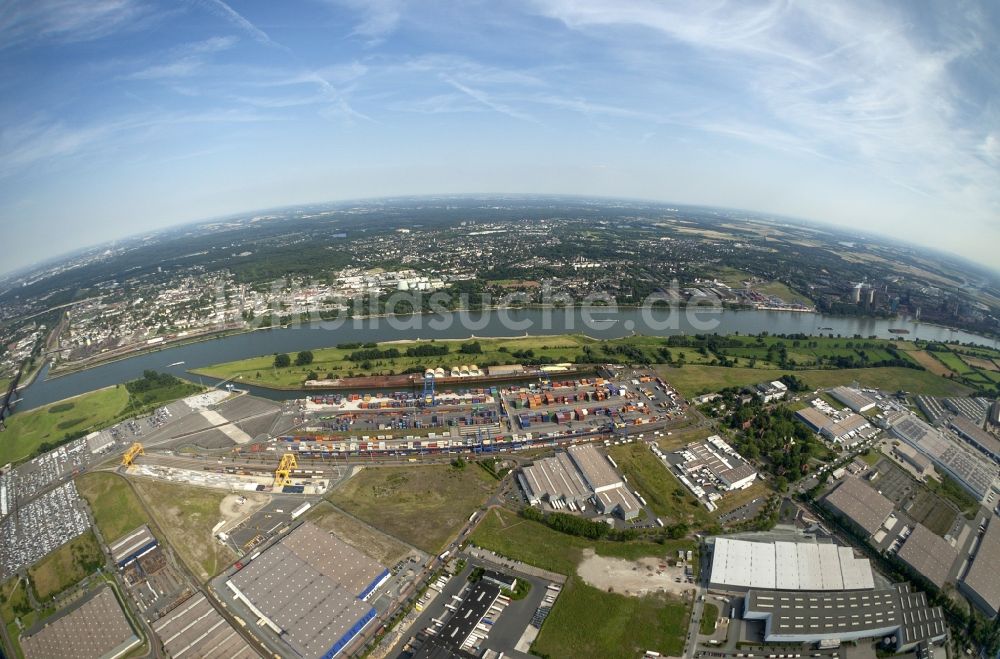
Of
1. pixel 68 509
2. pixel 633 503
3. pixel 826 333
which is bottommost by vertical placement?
pixel 68 509

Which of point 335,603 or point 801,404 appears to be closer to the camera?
point 335,603

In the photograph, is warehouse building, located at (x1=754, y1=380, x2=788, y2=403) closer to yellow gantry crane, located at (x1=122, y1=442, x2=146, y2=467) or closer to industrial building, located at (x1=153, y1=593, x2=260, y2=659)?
industrial building, located at (x1=153, y1=593, x2=260, y2=659)

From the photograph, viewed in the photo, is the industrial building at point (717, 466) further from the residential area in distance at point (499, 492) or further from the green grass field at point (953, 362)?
the green grass field at point (953, 362)

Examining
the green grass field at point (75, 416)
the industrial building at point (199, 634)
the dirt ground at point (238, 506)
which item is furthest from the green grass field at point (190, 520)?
the green grass field at point (75, 416)

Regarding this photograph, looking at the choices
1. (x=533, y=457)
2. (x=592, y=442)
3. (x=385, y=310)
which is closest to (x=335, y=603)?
(x=533, y=457)

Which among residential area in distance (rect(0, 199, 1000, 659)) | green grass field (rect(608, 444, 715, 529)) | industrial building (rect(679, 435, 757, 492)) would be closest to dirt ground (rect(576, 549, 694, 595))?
residential area in distance (rect(0, 199, 1000, 659))

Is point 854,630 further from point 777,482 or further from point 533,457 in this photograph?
point 533,457
